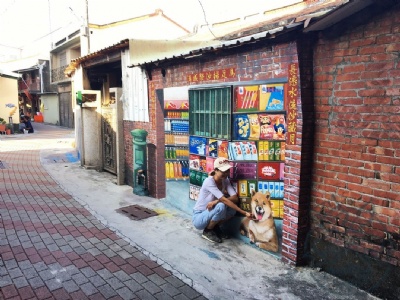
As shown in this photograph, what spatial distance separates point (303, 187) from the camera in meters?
4.31

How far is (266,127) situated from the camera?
480 centimetres

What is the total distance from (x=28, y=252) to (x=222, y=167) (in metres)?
3.15

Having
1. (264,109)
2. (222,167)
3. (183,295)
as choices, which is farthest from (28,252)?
(264,109)

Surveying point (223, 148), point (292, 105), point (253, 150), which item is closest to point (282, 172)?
point (253, 150)

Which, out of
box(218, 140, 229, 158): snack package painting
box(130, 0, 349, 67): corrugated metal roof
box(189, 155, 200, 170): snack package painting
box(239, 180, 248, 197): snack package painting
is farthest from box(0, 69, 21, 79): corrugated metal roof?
box(239, 180, 248, 197): snack package painting

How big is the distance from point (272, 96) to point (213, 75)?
53.6 inches

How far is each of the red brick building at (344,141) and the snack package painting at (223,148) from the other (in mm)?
1223

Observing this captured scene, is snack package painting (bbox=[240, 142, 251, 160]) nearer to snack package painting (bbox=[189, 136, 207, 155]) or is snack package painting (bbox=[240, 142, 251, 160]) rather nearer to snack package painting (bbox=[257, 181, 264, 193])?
snack package painting (bbox=[257, 181, 264, 193])

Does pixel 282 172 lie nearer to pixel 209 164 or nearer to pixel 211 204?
pixel 211 204

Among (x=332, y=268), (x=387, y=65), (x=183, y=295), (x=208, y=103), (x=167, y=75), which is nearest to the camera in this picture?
(x=387, y=65)

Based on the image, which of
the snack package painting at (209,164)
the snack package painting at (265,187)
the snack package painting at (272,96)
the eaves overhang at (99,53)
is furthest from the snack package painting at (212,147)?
the eaves overhang at (99,53)

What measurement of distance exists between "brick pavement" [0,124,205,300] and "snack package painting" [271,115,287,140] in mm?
2335

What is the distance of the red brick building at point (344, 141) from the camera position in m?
3.50

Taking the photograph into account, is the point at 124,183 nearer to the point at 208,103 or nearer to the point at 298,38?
the point at 208,103
